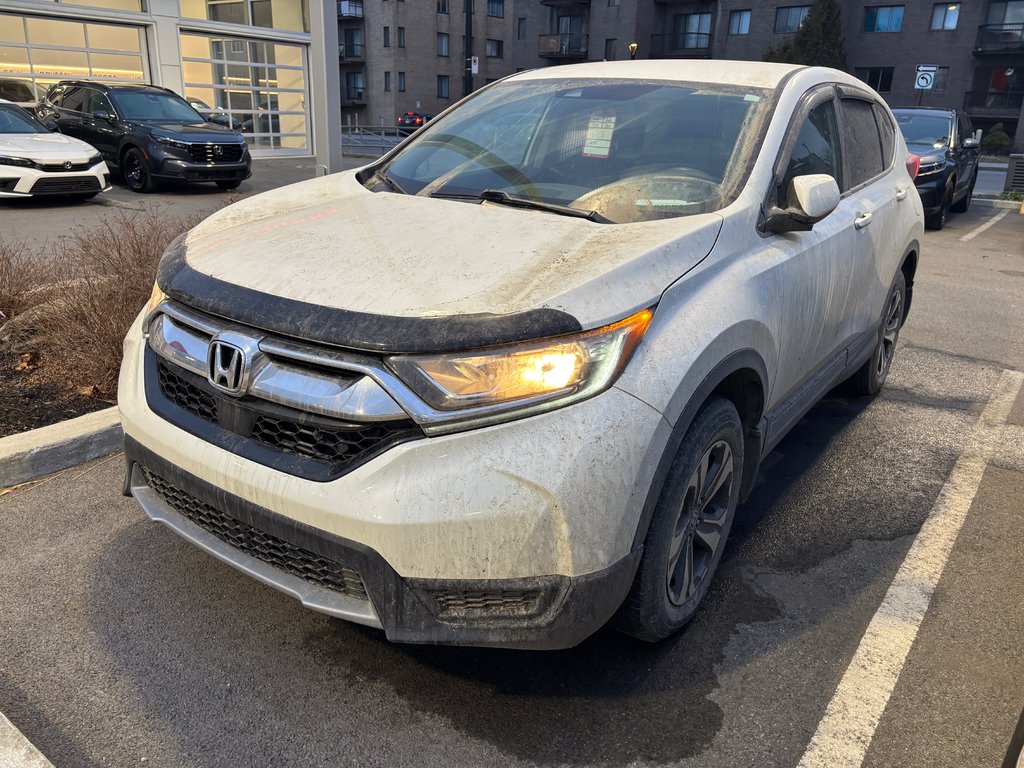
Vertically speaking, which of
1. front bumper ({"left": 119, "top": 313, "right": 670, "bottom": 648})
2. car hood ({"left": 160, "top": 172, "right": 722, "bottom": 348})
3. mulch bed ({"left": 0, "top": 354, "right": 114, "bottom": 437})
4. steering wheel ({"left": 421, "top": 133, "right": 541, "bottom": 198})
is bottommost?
mulch bed ({"left": 0, "top": 354, "right": 114, "bottom": 437})

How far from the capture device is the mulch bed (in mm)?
4152

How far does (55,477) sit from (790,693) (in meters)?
3.26

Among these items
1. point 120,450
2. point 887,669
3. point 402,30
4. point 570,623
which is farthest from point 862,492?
point 402,30

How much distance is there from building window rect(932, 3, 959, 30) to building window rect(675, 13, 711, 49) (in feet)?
39.4

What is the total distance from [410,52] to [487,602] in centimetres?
6052

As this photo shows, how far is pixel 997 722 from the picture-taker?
2.49 m

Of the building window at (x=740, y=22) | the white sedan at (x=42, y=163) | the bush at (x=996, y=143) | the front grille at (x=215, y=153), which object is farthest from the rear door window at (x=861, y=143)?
the building window at (x=740, y=22)

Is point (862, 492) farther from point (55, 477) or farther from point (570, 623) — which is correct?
point (55, 477)

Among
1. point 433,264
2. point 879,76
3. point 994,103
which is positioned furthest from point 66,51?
point 994,103

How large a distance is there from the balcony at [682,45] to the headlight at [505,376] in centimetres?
5181

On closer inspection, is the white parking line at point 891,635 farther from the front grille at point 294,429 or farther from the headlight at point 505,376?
the front grille at point 294,429

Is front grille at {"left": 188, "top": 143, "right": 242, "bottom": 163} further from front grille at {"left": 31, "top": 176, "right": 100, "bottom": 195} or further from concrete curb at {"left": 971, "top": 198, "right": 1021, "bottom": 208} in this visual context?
concrete curb at {"left": 971, "top": 198, "right": 1021, "bottom": 208}

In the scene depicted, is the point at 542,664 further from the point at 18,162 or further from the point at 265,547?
the point at 18,162

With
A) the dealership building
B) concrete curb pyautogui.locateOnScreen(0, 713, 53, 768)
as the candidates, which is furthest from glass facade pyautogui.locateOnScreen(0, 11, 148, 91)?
concrete curb pyautogui.locateOnScreen(0, 713, 53, 768)
